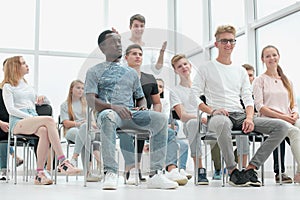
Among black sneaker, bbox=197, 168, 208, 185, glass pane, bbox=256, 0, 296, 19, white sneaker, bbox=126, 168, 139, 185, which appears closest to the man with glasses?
black sneaker, bbox=197, 168, 208, 185

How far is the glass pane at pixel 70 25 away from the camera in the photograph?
689 cm

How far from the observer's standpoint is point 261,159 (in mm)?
2818

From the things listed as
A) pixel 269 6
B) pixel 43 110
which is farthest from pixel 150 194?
pixel 269 6

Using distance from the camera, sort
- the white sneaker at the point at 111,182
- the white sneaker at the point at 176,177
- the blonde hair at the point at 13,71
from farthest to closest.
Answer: the blonde hair at the point at 13,71 → the white sneaker at the point at 176,177 → the white sneaker at the point at 111,182

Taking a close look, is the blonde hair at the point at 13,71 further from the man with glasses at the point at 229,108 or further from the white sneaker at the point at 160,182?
the white sneaker at the point at 160,182

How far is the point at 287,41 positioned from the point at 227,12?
4.75ft

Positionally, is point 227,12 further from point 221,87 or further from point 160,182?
point 160,182

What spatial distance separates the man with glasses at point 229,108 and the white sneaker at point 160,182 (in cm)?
48

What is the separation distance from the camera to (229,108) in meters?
2.92

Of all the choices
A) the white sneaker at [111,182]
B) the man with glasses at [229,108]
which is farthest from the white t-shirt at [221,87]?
the white sneaker at [111,182]

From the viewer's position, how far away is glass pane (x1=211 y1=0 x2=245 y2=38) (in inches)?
219

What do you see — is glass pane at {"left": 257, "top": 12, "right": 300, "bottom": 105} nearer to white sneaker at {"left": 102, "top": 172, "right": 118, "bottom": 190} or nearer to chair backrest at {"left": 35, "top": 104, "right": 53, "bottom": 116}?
chair backrest at {"left": 35, "top": 104, "right": 53, "bottom": 116}

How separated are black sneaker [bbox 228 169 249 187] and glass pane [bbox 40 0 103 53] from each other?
4.69m

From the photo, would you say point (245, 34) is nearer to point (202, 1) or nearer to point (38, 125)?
point (202, 1)
